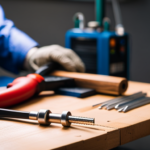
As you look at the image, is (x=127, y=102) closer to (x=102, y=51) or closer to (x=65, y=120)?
(x=65, y=120)

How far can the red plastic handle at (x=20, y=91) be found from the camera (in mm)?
667

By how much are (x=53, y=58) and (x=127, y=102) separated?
36cm

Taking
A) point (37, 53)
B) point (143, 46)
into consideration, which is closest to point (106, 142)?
point (37, 53)

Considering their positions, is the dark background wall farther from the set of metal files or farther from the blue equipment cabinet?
the set of metal files

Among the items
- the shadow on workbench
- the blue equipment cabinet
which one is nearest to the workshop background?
the blue equipment cabinet

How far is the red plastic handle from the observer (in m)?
0.67

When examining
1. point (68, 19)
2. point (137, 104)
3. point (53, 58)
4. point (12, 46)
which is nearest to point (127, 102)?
point (137, 104)

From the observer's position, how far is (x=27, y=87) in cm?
73

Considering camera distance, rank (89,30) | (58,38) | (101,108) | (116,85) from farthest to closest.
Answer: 1. (58,38)
2. (89,30)
3. (116,85)
4. (101,108)

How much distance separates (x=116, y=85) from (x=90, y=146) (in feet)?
1.12

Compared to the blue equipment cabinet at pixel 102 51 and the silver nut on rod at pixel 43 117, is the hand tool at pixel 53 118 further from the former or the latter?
the blue equipment cabinet at pixel 102 51

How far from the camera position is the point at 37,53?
1013 mm

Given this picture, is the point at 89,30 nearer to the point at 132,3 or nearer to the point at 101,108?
the point at 132,3

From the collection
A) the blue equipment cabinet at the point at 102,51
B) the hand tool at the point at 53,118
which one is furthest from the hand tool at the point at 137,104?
the blue equipment cabinet at the point at 102,51
